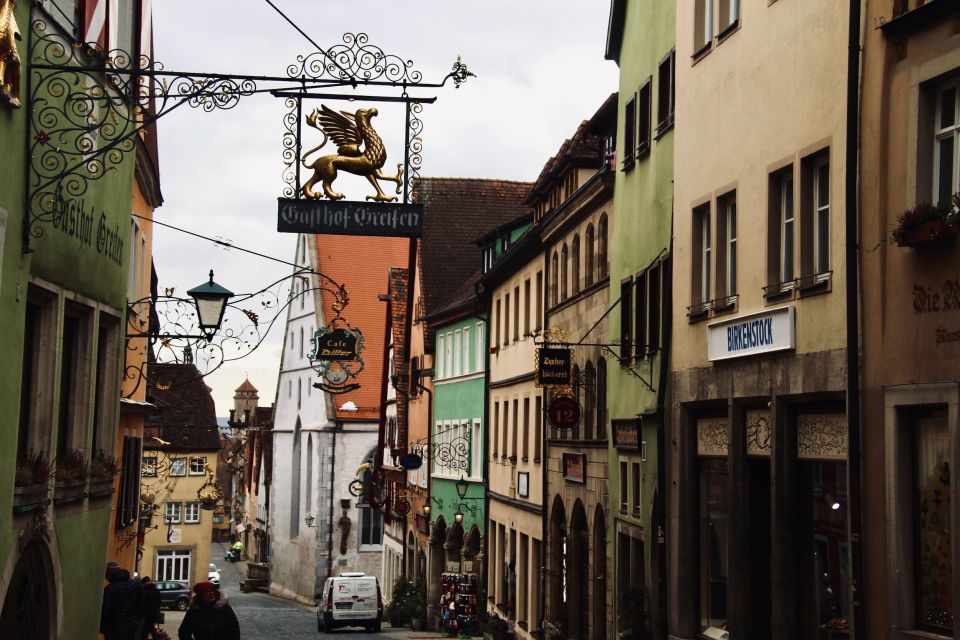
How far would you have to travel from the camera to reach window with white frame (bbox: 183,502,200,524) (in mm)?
69438

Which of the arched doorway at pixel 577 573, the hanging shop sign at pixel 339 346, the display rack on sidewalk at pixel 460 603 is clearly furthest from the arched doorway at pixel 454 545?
the hanging shop sign at pixel 339 346

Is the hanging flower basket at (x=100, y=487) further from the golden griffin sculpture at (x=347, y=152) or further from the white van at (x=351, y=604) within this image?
the white van at (x=351, y=604)

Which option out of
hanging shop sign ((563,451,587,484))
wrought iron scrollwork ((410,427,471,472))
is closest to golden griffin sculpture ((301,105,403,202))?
hanging shop sign ((563,451,587,484))

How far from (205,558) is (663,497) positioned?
170ft

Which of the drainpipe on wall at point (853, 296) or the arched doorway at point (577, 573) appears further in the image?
the arched doorway at point (577, 573)

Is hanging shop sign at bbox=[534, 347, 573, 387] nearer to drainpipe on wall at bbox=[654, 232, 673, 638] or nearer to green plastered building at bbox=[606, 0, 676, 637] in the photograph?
green plastered building at bbox=[606, 0, 676, 637]

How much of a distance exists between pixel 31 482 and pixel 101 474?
3.61 meters

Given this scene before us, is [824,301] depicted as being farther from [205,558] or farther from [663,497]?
[205,558]

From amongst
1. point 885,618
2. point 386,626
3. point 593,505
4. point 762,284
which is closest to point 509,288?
point 593,505

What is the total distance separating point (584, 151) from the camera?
1183 inches

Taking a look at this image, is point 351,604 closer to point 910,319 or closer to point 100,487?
point 100,487

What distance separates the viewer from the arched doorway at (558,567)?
30078 millimetres

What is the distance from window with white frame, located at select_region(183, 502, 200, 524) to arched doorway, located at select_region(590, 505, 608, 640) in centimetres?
4507

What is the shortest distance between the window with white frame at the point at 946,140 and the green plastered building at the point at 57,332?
646cm
